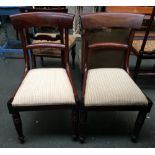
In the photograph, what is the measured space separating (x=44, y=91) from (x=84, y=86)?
27 centimetres

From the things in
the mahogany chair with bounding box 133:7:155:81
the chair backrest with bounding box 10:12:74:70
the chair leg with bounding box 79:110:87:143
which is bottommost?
the chair leg with bounding box 79:110:87:143

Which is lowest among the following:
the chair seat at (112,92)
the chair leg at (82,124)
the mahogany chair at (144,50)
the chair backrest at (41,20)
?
the chair leg at (82,124)

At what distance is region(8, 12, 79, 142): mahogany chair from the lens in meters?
1.14

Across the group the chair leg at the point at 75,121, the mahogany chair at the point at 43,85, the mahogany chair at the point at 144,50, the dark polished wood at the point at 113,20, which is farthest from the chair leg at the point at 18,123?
the mahogany chair at the point at 144,50

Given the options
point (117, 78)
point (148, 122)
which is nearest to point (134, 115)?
point (148, 122)

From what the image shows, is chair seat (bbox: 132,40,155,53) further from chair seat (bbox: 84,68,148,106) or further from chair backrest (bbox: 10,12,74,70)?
chair backrest (bbox: 10,12,74,70)

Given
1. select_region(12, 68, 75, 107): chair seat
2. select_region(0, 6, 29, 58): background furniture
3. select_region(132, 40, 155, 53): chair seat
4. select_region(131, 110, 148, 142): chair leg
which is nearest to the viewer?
select_region(12, 68, 75, 107): chair seat

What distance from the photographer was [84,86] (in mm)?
1266

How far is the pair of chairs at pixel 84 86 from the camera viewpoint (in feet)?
3.78

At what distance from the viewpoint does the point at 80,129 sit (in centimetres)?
132

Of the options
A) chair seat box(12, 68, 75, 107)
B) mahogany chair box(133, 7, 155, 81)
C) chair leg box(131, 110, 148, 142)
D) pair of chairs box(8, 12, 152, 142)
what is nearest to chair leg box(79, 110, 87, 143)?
pair of chairs box(8, 12, 152, 142)

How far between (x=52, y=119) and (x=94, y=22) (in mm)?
834

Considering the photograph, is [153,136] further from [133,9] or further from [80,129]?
[133,9]

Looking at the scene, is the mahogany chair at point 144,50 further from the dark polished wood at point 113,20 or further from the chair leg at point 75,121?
the chair leg at point 75,121
